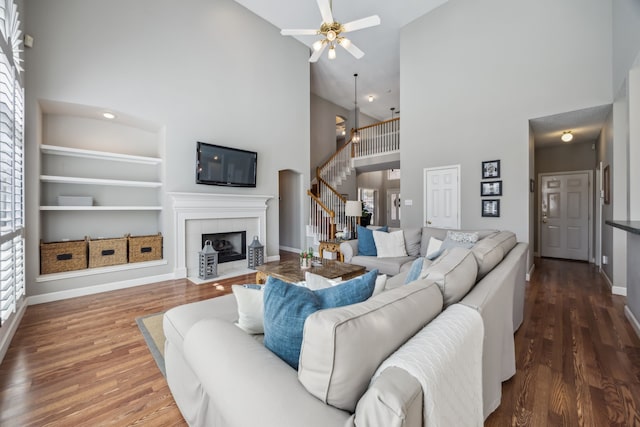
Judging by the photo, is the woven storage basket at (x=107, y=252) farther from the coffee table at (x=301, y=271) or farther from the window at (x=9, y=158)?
the coffee table at (x=301, y=271)

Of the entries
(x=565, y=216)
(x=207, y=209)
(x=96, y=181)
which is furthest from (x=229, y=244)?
(x=565, y=216)

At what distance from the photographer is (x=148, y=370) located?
77.4 inches

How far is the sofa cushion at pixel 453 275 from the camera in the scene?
50.9 inches

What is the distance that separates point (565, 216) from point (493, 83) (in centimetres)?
355

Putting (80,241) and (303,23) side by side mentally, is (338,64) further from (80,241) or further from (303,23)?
(80,241)

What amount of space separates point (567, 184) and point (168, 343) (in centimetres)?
771

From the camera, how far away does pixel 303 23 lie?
5.59m

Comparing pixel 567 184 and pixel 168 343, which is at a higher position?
pixel 567 184

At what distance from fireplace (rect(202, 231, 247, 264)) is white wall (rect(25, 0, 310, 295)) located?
608 mm

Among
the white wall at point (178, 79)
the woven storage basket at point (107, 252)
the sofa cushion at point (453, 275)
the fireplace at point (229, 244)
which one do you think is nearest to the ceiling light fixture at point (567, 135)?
the white wall at point (178, 79)

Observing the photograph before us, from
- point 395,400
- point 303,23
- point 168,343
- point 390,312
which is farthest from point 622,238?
point 303,23

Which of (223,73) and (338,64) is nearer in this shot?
(223,73)

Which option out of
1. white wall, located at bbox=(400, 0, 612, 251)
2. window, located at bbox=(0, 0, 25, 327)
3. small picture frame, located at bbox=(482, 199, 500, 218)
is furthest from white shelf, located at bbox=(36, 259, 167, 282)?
small picture frame, located at bbox=(482, 199, 500, 218)

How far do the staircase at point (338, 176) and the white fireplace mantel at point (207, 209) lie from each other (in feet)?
4.55
